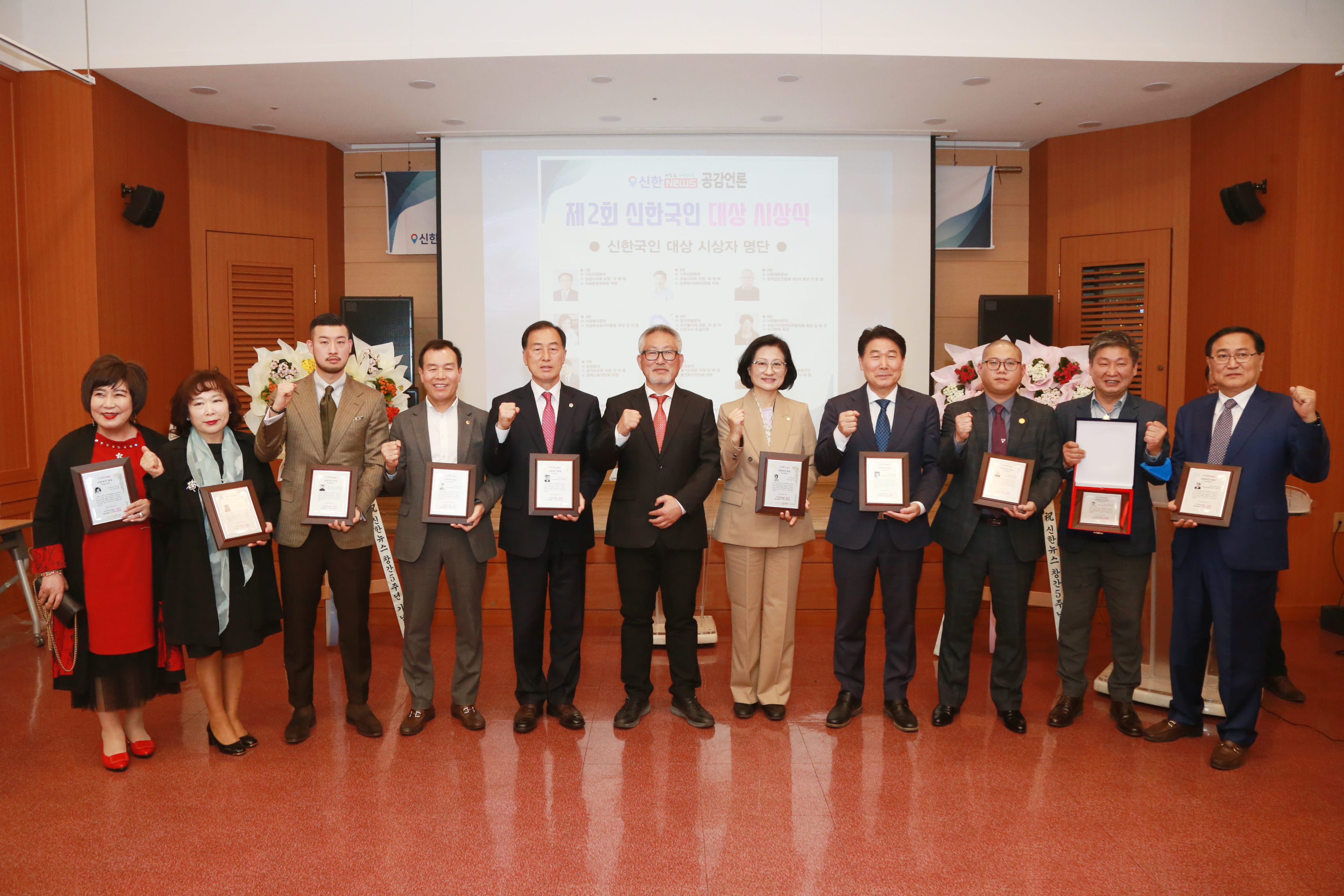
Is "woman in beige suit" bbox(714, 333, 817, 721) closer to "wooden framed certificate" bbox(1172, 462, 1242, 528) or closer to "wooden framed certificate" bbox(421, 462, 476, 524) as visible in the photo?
"wooden framed certificate" bbox(421, 462, 476, 524)

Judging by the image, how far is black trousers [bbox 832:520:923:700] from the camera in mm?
3309

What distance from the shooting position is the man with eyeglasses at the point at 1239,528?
9.74 feet

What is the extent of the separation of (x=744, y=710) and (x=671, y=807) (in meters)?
0.82

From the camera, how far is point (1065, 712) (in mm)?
3424

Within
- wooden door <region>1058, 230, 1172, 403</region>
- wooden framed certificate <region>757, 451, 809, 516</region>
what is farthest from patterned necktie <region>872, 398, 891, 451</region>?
wooden door <region>1058, 230, 1172, 403</region>

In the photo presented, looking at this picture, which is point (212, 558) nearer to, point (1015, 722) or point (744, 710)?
point (744, 710)

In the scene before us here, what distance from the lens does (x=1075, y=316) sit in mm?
6840

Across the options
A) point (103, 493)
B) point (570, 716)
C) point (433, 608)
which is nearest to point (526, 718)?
point (570, 716)

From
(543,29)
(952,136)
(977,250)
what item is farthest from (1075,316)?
(543,29)

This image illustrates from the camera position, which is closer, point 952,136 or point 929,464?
point 929,464

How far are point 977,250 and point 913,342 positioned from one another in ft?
4.28

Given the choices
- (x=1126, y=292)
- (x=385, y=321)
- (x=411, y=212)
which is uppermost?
(x=411, y=212)

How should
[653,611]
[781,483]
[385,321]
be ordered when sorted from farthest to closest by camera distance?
[385,321], [653,611], [781,483]

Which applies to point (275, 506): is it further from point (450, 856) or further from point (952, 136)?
point (952, 136)
